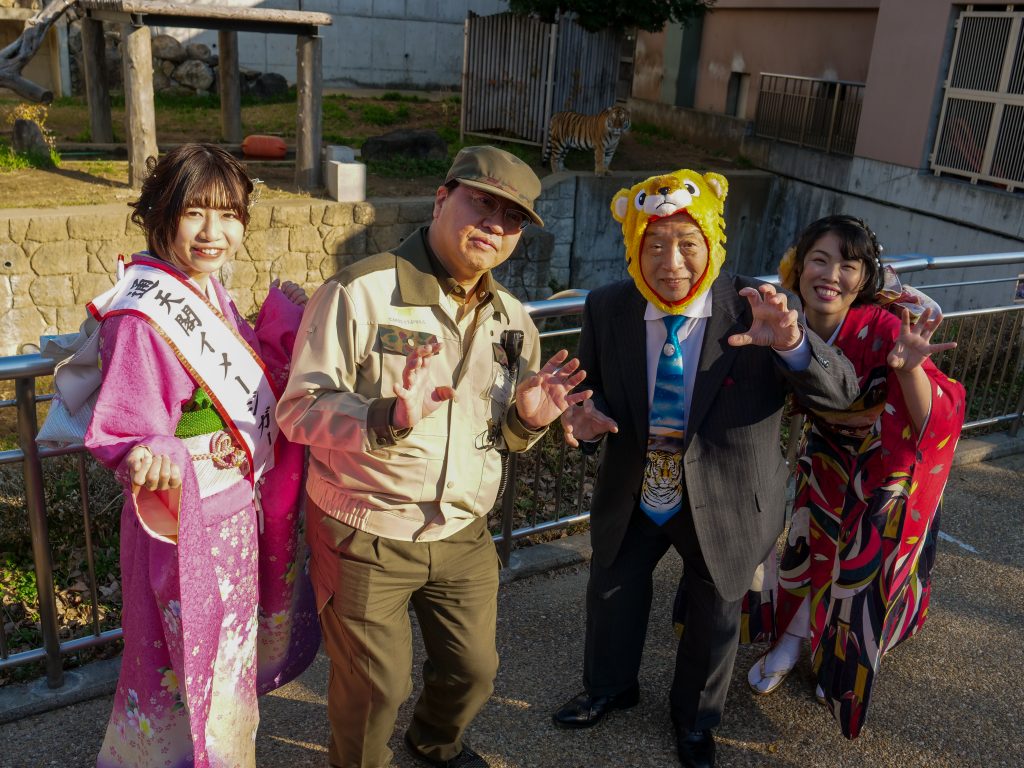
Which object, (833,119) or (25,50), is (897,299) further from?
(833,119)

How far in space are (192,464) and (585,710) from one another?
1.53 metres

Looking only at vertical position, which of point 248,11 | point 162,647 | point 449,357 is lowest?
point 162,647

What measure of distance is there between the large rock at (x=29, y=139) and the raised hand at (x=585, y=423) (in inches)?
387

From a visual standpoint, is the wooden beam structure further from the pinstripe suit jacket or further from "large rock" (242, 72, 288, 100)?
the pinstripe suit jacket

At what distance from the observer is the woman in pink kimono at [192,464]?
2023 millimetres

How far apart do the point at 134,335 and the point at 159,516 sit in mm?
421

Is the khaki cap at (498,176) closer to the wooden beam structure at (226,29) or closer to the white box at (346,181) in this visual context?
the white box at (346,181)

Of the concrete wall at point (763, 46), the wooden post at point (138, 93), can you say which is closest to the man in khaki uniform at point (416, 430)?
the wooden post at point (138, 93)

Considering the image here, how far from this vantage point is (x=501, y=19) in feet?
44.0

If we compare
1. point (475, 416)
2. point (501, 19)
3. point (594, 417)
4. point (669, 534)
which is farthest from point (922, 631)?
point (501, 19)

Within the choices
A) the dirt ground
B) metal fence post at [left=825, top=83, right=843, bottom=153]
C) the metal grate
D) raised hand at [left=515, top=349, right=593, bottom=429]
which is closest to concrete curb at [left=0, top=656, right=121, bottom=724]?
raised hand at [left=515, top=349, right=593, bottom=429]

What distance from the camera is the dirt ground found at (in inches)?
369

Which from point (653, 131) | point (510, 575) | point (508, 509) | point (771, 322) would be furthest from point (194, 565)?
point (653, 131)

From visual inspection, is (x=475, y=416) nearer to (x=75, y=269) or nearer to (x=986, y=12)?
(x=75, y=269)
